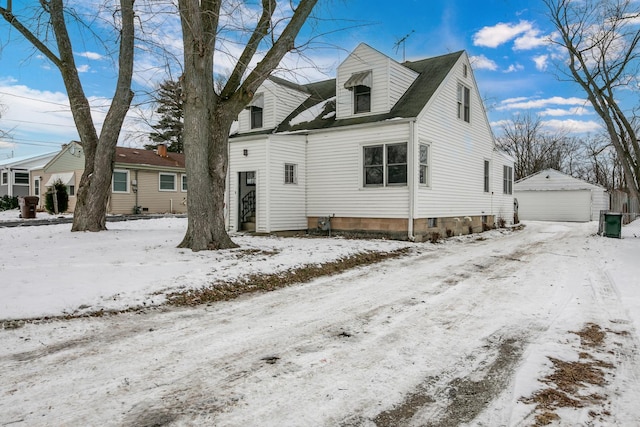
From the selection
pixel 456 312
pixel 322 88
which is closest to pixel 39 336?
pixel 456 312

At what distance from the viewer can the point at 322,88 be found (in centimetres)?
1722

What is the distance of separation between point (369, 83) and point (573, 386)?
1158 centimetres

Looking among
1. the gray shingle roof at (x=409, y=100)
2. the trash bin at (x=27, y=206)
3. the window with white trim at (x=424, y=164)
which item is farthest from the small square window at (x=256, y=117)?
the trash bin at (x=27, y=206)

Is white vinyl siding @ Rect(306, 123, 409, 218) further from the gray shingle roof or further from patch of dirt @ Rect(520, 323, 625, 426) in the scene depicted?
patch of dirt @ Rect(520, 323, 625, 426)

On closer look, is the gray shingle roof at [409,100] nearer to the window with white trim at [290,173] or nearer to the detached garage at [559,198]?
the window with white trim at [290,173]

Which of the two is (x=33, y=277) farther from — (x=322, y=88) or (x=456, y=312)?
(x=322, y=88)

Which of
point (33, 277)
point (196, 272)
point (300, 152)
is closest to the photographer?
point (33, 277)

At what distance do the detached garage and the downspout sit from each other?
21159 millimetres

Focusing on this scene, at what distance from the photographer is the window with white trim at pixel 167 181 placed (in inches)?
997

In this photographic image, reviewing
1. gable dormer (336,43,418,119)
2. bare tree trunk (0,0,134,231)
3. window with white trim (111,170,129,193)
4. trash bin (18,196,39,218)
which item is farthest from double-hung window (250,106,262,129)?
trash bin (18,196,39,218)

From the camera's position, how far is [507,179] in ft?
64.1

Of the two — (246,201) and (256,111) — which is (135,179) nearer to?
(256,111)

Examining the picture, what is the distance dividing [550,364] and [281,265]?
4754 mm

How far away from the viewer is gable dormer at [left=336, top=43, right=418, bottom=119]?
1259 cm
